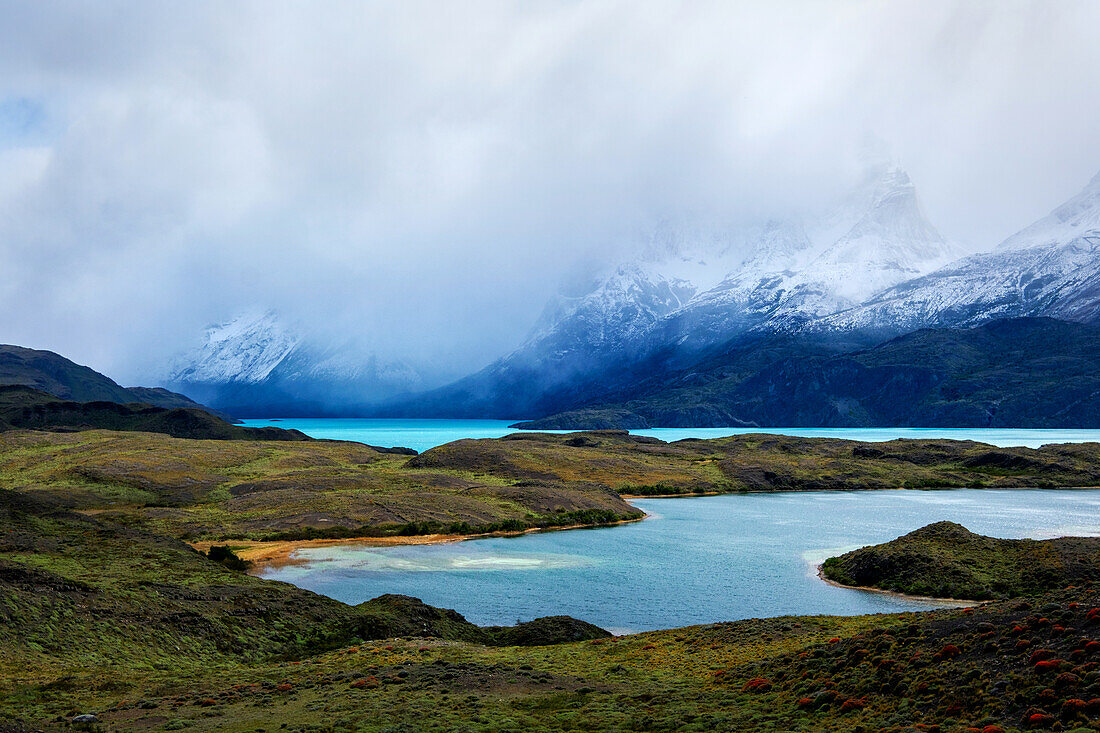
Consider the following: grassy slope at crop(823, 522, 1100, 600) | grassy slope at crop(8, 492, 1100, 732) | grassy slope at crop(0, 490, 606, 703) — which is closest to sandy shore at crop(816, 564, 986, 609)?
grassy slope at crop(823, 522, 1100, 600)

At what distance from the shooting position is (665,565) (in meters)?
83.3

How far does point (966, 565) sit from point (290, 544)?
74.5m

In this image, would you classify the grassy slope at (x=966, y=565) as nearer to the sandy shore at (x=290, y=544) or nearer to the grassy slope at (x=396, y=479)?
the sandy shore at (x=290, y=544)

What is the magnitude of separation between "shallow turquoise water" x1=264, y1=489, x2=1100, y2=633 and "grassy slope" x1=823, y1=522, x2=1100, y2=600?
3.63 m

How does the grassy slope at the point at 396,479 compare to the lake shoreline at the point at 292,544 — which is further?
the grassy slope at the point at 396,479

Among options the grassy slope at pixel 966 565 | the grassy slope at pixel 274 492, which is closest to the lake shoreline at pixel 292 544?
the grassy slope at pixel 274 492

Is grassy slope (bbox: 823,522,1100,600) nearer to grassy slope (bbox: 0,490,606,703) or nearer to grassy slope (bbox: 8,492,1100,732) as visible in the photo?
grassy slope (bbox: 8,492,1100,732)

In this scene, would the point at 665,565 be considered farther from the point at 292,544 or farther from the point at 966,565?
the point at 292,544

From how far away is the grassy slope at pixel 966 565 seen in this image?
64.2m

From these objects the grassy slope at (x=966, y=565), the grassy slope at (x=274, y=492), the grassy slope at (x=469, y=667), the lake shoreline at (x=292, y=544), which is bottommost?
the grassy slope at (x=469, y=667)

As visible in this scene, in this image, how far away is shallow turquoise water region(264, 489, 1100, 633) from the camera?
63.7 metres

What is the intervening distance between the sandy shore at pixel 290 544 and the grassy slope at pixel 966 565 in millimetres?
48918

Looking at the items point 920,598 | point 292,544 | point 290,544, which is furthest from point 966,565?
point 290,544

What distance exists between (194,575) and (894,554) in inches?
2446
